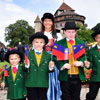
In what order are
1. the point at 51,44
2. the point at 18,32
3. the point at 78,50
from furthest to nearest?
the point at 18,32 → the point at 51,44 → the point at 78,50

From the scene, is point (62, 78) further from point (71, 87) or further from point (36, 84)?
point (36, 84)

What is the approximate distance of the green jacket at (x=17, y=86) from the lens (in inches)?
152

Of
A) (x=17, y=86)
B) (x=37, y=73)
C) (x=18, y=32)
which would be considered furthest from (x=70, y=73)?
(x=18, y=32)

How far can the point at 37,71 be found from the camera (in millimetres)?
3771

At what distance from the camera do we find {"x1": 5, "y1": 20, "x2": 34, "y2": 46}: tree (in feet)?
202

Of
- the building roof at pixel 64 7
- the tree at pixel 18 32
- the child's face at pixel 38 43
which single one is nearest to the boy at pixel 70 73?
the child's face at pixel 38 43

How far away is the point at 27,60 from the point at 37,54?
0.34 m

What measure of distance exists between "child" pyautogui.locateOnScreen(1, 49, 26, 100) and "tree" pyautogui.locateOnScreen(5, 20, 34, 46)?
5631 centimetres

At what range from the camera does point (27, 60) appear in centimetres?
359

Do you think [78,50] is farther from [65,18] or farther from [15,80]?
[65,18]

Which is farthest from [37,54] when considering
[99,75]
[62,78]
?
[99,75]

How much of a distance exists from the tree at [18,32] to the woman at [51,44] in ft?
183

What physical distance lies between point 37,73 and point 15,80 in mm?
480

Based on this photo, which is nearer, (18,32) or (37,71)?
(37,71)
